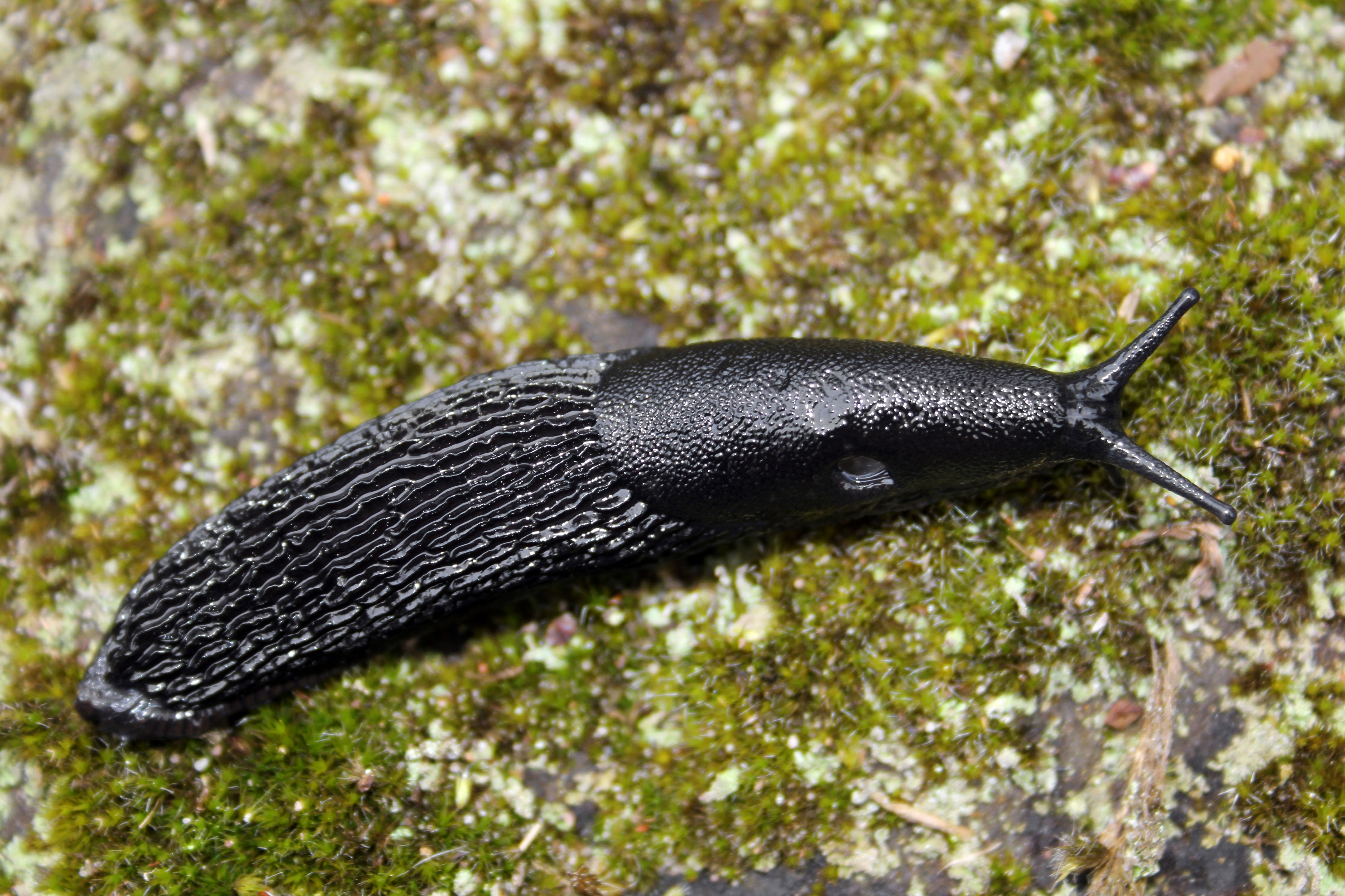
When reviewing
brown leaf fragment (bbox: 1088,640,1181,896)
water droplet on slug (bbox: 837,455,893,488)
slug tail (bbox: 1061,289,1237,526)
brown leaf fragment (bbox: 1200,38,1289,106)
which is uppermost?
brown leaf fragment (bbox: 1200,38,1289,106)

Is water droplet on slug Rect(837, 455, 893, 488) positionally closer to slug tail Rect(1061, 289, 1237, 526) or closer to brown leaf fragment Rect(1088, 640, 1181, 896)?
slug tail Rect(1061, 289, 1237, 526)

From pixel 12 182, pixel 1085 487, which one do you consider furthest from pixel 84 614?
pixel 1085 487

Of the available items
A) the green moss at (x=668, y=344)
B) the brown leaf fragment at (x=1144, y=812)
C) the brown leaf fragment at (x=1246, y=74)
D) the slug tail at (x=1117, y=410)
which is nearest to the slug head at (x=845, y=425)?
the slug tail at (x=1117, y=410)

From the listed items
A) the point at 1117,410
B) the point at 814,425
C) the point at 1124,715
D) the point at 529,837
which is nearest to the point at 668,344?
the point at 814,425

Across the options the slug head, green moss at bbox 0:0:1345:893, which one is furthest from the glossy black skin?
green moss at bbox 0:0:1345:893

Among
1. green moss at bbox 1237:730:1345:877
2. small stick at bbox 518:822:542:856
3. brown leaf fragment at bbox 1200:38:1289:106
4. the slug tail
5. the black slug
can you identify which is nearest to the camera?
the slug tail

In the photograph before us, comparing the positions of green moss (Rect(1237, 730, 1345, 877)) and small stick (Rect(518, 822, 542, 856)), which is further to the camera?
small stick (Rect(518, 822, 542, 856))
